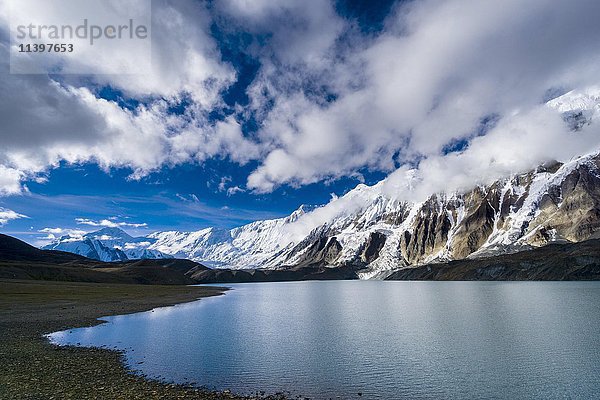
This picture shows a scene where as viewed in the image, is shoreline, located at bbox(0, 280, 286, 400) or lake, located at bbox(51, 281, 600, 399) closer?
shoreline, located at bbox(0, 280, 286, 400)

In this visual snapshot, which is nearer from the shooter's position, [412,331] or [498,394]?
[498,394]

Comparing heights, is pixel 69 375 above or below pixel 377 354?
above

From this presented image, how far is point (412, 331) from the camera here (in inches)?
2093

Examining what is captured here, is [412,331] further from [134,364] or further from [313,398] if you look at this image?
[134,364]

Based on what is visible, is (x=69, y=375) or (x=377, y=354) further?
(x=377, y=354)

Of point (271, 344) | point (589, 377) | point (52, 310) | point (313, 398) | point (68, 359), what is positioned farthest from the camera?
point (52, 310)

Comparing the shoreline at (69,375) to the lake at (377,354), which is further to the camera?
the lake at (377,354)

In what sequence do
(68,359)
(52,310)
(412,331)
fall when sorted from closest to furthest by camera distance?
(68,359) < (412,331) < (52,310)

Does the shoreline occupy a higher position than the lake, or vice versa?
the shoreline

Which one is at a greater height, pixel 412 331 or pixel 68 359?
pixel 68 359

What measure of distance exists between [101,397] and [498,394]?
2557 centimetres

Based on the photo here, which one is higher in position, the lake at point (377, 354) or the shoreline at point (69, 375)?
the shoreline at point (69, 375)

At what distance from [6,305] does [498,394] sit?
9103 cm

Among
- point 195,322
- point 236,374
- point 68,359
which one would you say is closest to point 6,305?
point 195,322
